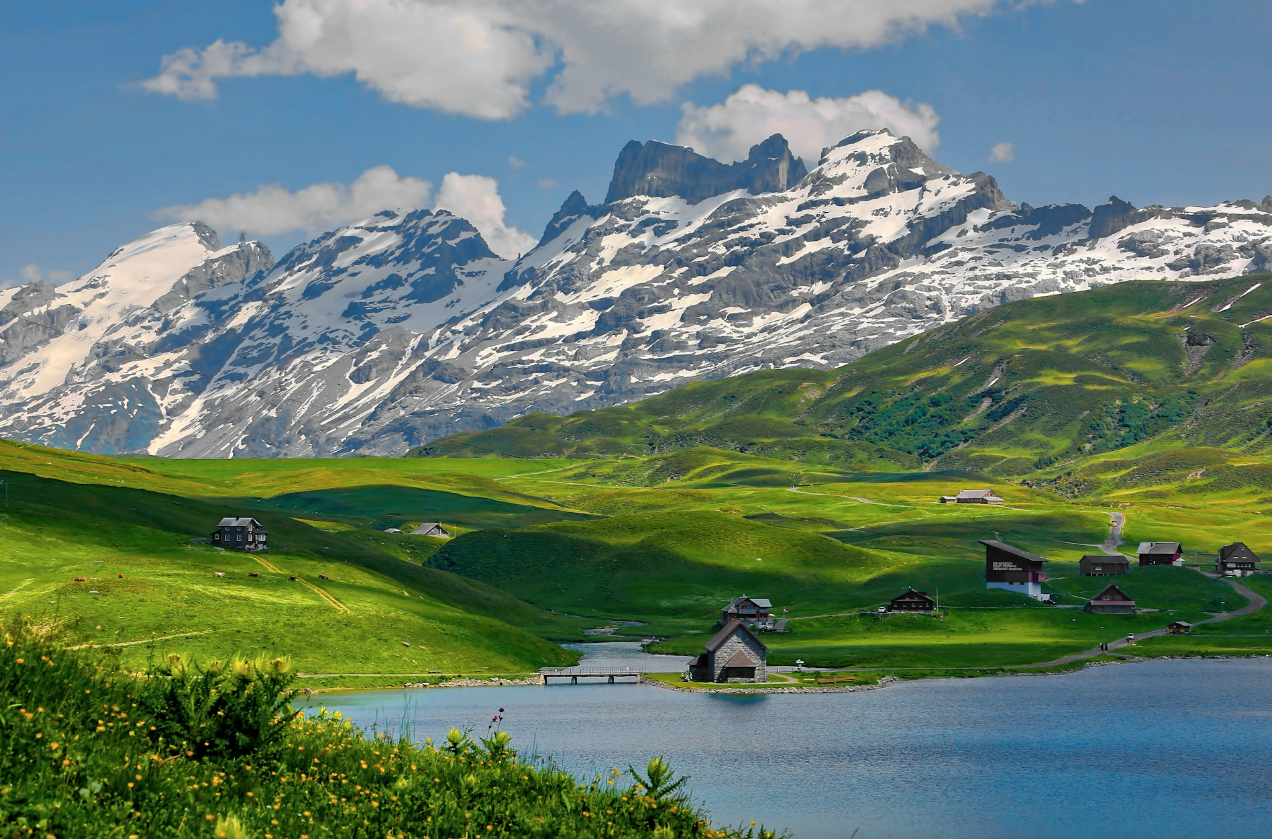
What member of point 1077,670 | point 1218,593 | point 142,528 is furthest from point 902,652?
point 142,528

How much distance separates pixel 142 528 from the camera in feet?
523

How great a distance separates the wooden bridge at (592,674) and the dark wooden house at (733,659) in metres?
7.04

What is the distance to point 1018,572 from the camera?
196625mm

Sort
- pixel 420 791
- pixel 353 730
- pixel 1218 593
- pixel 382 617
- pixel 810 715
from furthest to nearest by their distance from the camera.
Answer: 1. pixel 1218 593
2. pixel 382 617
3. pixel 810 715
4. pixel 353 730
5. pixel 420 791

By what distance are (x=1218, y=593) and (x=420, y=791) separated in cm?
19433

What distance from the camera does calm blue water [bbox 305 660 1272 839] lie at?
69938 millimetres

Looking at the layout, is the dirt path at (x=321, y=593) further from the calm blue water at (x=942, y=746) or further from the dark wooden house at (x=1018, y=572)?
the dark wooden house at (x=1018, y=572)

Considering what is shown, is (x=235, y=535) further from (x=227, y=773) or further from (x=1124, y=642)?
(x=227, y=773)

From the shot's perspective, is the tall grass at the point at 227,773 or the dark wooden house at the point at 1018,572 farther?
the dark wooden house at the point at 1018,572

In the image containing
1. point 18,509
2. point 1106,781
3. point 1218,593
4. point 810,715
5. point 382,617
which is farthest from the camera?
point 1218,593

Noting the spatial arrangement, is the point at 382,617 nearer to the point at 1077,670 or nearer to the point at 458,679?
A: the point at 458,679

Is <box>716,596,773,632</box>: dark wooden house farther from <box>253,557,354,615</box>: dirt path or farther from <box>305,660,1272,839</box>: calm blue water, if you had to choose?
<box>253,557,354,615</box>: dirt path

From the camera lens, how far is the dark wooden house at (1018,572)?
19362 cm

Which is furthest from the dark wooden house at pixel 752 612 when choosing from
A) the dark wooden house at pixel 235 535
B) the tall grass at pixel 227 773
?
the tall grass at pixel 227 773
